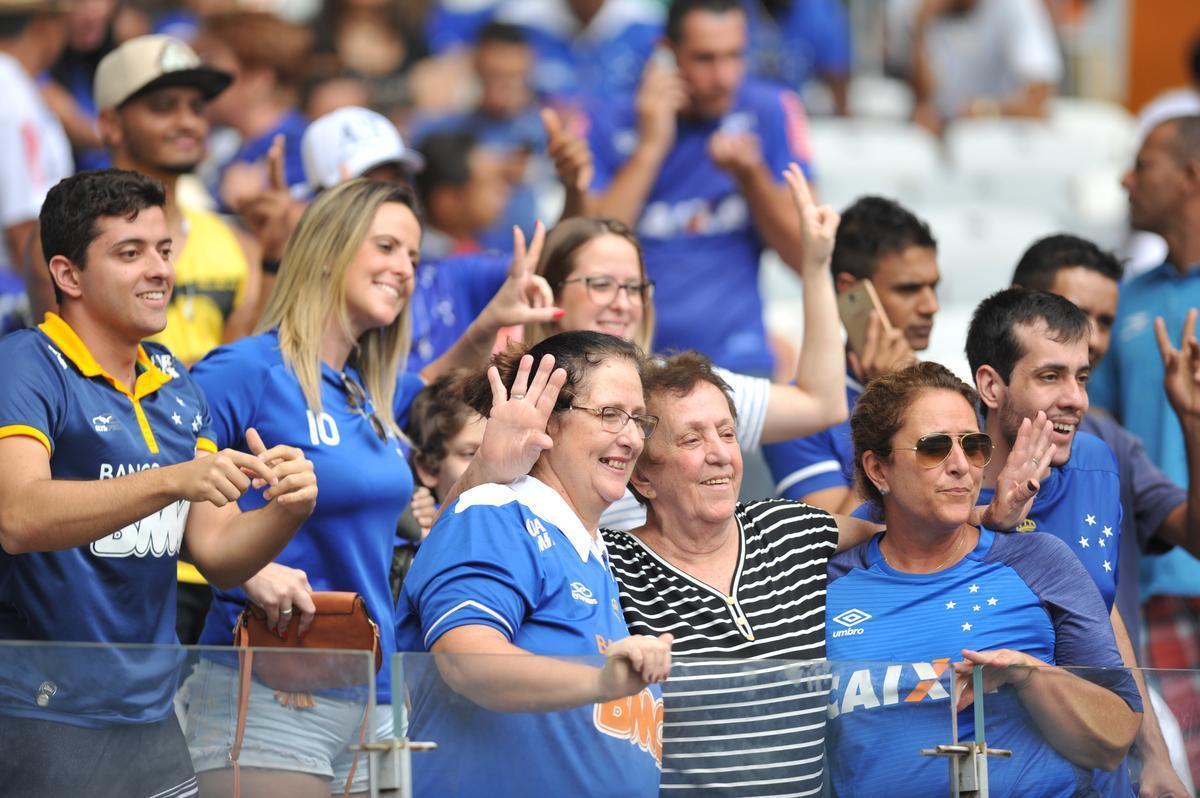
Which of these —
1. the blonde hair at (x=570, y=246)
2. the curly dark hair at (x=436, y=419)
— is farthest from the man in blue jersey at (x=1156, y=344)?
the curly dark hair at (x=436, y=419)

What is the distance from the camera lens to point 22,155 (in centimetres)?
687

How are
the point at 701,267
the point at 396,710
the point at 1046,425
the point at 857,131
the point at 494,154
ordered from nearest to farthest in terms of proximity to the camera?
the point at 396,710
the point at 1046,425
the point at 701,267
the point at 494,154
the point at 857,131

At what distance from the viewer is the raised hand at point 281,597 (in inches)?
153

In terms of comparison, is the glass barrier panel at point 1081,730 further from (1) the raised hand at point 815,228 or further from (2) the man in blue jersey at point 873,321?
(1) the raised hand at point 815,228

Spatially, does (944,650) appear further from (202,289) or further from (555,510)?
(202,289)

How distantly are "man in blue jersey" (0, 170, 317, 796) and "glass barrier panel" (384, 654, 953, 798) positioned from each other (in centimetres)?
50

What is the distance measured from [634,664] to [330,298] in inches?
63.0

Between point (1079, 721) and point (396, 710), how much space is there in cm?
138

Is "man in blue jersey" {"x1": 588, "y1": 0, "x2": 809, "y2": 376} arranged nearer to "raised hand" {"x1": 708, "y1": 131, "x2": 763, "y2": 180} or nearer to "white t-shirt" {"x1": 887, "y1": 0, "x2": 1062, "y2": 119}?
"raised hand" {"x1": 708, "y1": 131, "x2": 763, "y2": 180}

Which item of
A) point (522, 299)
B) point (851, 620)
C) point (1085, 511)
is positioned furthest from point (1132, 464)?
point (522, 299)

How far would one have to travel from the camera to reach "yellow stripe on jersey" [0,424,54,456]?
3.55 metres

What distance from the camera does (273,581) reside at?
3896 millimetres

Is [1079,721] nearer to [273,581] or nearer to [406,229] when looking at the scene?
[273,581]

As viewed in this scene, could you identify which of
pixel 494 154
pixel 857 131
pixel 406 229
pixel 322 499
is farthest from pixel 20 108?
pixel 857 131
